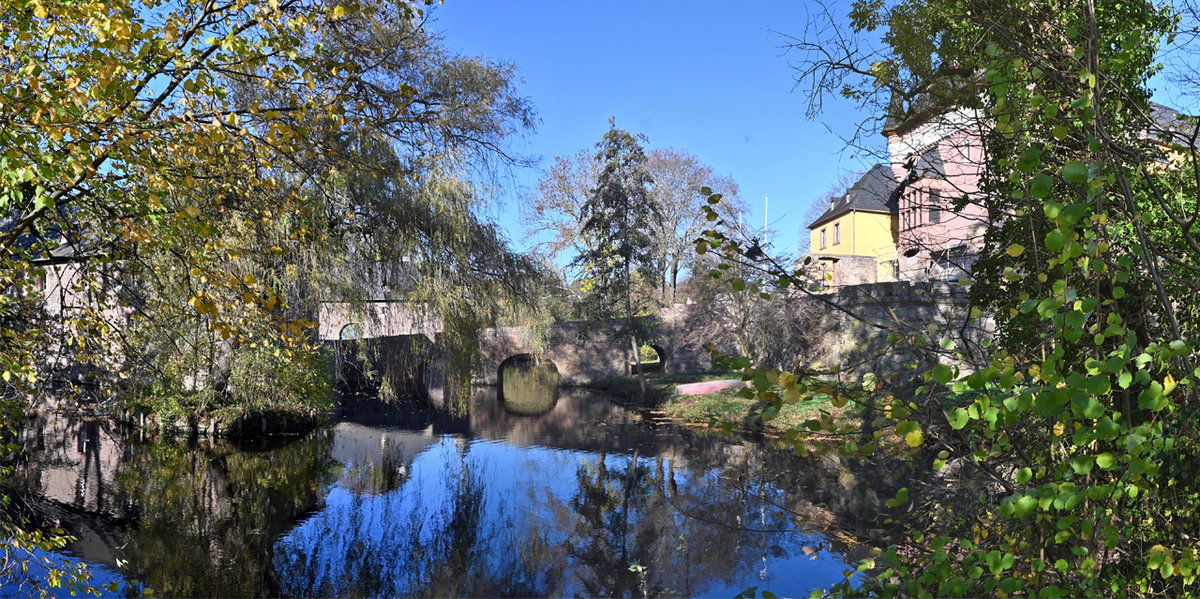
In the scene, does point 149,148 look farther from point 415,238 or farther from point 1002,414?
point 415,238

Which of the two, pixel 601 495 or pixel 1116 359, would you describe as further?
pixel 601 495

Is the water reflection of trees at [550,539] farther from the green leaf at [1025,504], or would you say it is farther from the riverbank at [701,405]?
the green leaf at [1025,504]

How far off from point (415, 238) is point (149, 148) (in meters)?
7.47

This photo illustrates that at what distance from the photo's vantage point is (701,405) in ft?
64.2

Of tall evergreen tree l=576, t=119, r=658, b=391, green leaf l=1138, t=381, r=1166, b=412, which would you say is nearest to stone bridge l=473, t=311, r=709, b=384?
tall evergreen tree l=576, t=119, r=658, b=391

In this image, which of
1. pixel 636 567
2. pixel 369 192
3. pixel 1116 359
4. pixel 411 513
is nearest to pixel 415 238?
pixel 369 192

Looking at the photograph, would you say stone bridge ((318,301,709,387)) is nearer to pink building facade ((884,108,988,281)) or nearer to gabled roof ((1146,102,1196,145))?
pink building facade ((884,108,988,281))

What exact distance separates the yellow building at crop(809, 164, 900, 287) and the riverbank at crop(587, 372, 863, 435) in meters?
8.13

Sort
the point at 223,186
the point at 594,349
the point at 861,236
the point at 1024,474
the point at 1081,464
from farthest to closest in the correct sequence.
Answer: the point at 861,236
the point at 594,349
the point at 223,186
the point at 1024,474
the point at 1081,464

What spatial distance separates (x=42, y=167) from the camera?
2.88m

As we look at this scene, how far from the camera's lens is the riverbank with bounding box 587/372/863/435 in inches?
616

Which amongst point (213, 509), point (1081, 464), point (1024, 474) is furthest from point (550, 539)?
point (1081, 464)

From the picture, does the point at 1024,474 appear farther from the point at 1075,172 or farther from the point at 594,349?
the point at 594,349

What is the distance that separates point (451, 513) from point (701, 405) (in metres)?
10.5
